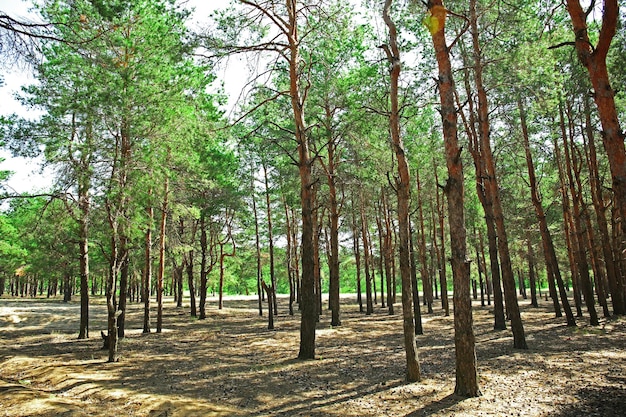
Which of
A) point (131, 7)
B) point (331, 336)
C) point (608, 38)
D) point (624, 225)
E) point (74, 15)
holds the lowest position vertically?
point (331, 336)

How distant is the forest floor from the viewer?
21.0ft

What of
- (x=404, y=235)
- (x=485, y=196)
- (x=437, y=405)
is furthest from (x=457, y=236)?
(x=485, y=196)

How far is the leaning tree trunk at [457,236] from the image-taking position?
21.4 feet

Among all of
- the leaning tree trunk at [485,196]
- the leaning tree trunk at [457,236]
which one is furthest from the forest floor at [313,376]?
the leaning tree trunk at [485,196]

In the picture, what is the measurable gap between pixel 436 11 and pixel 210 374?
9.27 metres

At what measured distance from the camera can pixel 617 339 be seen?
11.5 meters

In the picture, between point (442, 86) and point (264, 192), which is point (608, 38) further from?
point (264, 192)

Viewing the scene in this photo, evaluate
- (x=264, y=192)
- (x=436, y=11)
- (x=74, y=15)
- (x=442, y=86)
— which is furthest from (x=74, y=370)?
(x=264, y=192)

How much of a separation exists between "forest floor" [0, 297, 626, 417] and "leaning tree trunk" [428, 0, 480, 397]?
490 mm

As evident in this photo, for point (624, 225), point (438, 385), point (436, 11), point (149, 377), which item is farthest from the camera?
point (149, 377)

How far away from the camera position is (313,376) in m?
9.00

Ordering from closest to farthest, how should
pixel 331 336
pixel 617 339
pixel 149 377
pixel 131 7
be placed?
pixel 149 377 → pixel 131 7 → pixel 617 339 → pixel 331 336

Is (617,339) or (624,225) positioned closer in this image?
(624,225)

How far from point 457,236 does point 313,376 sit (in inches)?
186
